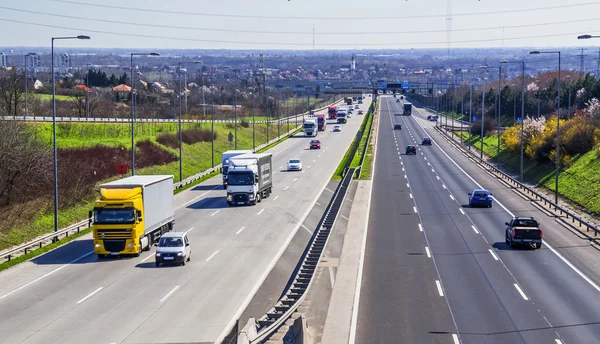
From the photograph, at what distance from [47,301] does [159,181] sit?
43.2ft

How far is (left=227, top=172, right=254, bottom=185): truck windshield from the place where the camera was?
58.5 m

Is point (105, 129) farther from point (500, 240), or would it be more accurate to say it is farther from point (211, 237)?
point (500, 240)

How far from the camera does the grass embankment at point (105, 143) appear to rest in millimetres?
48469

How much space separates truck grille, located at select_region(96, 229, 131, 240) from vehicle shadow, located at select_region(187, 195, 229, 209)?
62.6 ft

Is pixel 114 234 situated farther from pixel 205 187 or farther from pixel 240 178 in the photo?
pixel 205 187

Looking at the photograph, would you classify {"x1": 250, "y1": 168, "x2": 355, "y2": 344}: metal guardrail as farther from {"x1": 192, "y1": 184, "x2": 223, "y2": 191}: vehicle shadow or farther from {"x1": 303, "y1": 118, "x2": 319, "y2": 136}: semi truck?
{"x1": 303, "y1": 118, "x2": 319, "y2": 136}: semi truck

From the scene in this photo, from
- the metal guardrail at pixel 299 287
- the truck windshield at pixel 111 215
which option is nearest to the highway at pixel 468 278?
the metal guardrail at pixel 299 287

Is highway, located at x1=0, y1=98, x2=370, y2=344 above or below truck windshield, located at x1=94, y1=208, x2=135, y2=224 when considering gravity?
below

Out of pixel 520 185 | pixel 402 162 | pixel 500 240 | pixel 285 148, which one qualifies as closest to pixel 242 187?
pixel 500 240

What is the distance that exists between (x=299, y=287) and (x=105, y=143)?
2203 inches

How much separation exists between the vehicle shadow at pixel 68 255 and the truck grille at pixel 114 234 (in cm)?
145

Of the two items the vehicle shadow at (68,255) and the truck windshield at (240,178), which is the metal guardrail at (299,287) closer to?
the truck windshield at (240,178)

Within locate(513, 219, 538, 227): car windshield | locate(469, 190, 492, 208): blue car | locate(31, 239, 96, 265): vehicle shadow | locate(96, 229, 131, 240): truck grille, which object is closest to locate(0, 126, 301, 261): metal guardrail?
locate(31, 239, 96, 265): vehicle shadow

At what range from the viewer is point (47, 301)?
1262 inches
